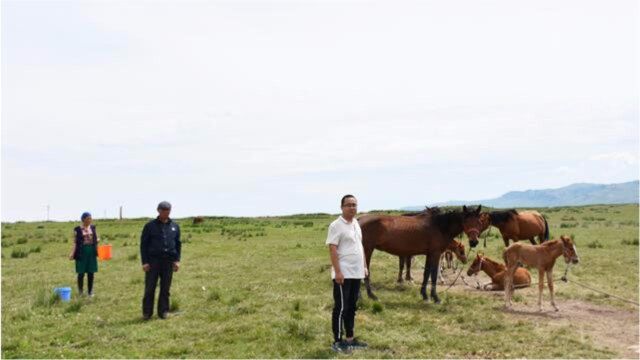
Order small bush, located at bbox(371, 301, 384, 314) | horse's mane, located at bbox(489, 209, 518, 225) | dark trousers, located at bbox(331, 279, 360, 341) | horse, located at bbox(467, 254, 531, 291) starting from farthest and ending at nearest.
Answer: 1. horse's mane, located at bbox(489, 209, 518, 225)
2. horse, located at bbox(467, 254, 531, 291)
3. small bush, located at bbox(371, 301, 384, 314)
4. dark trousers, located at bbox(331, 279, 360, 341)

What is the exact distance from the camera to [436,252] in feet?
48.2

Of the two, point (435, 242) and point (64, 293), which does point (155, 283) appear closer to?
point (64, 293)

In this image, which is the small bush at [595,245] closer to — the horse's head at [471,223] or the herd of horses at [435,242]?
the herd of horses at [435,242]

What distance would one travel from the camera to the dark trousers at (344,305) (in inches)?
370

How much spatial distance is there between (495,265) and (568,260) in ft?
11.6

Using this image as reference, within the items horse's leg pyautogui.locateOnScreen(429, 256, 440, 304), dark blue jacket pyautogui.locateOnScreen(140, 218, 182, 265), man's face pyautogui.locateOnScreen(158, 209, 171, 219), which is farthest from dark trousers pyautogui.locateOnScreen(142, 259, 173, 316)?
horse's leg pyautogui.locateOnScreen(429, 256, 440, 304)

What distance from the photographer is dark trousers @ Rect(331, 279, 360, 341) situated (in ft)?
30.8

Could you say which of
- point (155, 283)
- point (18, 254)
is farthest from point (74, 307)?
point (18, 254)

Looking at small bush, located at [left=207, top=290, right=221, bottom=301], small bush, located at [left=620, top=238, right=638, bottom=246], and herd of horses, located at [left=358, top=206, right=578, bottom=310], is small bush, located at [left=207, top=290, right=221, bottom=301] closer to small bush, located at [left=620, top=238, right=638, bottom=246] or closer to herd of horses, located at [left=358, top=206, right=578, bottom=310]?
herd of horses, located at [left=358, top=206, right=578, bottom=310]

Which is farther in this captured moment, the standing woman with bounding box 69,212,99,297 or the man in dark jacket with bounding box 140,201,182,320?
the standing woman with bounding box 69,212,99,297

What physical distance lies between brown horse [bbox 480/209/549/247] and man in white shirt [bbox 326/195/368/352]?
1210 cm

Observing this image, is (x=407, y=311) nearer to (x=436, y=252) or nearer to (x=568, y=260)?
(x=436, y=252)

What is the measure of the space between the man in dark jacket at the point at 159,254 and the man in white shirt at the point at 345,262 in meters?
4.55

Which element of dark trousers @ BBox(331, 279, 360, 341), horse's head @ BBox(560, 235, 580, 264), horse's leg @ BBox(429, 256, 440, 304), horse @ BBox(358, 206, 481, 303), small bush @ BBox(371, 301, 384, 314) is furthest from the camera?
horse @ BBox(358, 206, 481, 303)
